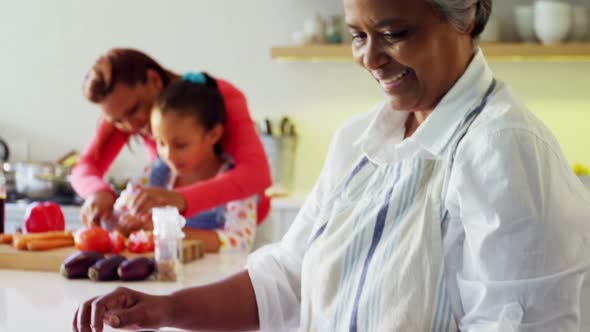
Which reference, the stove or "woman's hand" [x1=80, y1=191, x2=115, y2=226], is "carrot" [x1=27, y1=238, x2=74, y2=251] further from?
the stove

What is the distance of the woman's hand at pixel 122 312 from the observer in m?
1.28

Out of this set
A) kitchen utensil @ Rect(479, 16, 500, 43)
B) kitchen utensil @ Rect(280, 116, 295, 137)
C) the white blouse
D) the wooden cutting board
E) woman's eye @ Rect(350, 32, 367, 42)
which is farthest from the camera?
kitchen utensil @ Rect(280, 116, 295, 137)

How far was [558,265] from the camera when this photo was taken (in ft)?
3.38

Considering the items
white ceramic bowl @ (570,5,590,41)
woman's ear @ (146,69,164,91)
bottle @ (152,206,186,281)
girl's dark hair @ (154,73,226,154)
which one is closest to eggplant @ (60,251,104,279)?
bottle @ (152,206,186,281)

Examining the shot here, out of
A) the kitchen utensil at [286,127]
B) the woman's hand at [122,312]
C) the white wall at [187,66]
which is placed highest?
the woman's hand at [122,312]

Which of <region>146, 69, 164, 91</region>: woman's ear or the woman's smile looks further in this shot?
<region>146, 69, 164, 91</region>: woman's ear

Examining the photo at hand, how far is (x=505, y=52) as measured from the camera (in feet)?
12.6

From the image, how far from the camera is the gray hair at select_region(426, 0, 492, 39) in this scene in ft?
3.84

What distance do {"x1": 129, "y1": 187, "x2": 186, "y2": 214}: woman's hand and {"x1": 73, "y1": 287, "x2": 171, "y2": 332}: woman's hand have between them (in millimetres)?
817

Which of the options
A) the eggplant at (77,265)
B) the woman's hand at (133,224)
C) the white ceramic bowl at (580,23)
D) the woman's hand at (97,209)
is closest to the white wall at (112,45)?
the white ceramic bowl at (580,23)

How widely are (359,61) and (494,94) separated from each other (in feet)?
0.66

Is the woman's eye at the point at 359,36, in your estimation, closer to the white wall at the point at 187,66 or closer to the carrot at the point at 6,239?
the carrot at the point at 6,239

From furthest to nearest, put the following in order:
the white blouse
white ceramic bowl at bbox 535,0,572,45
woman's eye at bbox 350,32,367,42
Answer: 1. white ceramic bowl at bbox 535,0,572,45
2. woman's eye at bbox 350,32,367,42
3. the white blouse

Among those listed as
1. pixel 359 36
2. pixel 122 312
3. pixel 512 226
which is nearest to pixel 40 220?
pixel 122 312
